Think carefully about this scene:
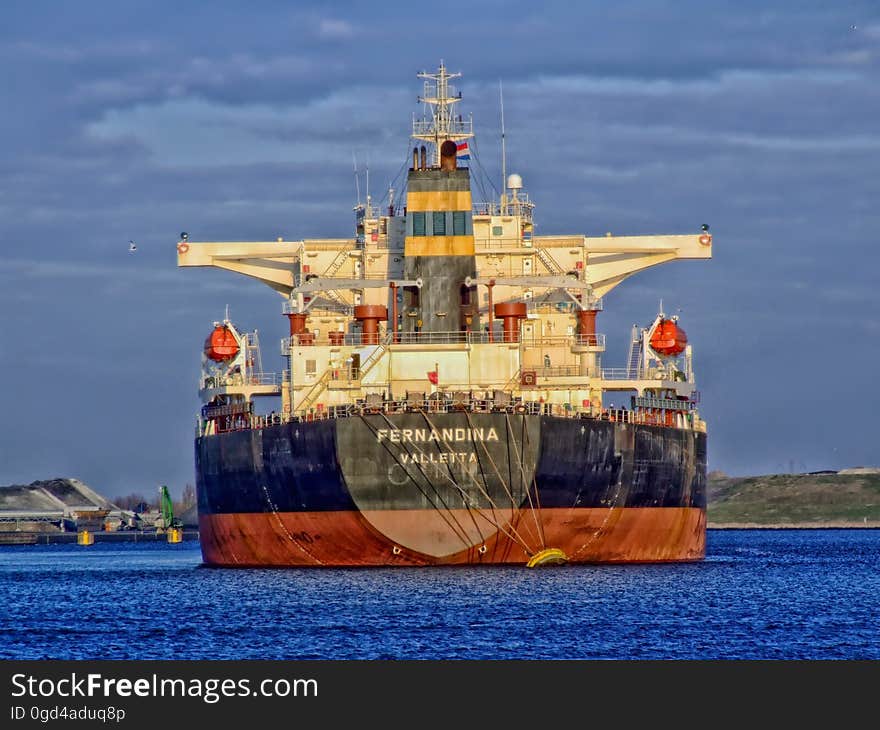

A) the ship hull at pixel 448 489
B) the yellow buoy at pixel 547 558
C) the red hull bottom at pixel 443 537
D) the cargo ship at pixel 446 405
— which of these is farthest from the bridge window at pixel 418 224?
the yellow buoy at pixel 547 558

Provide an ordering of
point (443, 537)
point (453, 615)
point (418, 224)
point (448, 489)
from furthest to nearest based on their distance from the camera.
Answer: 1. point (418, 224)
2. point (443, 537)
3. point (448, 489)
4. point (453, 615)

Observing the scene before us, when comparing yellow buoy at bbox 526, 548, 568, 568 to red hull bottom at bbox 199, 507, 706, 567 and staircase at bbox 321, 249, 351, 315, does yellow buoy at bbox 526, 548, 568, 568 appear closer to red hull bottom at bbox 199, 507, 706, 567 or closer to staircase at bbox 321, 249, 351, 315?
red hull bottom at bbox 199, 507, 706, 567

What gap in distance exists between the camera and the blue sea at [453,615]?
4509 centimetres

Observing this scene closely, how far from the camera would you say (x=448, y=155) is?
2869 inches

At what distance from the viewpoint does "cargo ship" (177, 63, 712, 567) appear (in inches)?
2518

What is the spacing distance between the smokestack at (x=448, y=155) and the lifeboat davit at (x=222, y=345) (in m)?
14.7

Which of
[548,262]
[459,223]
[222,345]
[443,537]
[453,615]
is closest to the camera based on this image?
[453,615]

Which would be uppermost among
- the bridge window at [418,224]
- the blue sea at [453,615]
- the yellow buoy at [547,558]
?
the bridge window at [418,224]

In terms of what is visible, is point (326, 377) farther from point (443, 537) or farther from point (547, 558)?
point (547, 558)

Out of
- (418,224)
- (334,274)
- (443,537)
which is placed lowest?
(443,537)

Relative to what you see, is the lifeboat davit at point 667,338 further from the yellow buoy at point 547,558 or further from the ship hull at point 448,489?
the yellow buoy at point 547,558

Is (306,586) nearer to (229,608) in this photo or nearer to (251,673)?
(229,608)

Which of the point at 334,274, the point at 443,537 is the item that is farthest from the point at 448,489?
the point at 334,274

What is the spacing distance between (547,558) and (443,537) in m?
4.17
